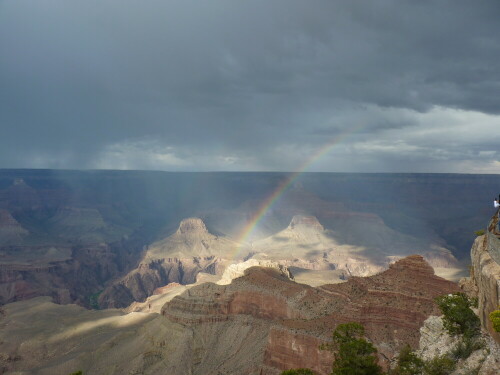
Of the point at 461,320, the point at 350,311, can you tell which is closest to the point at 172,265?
the point at 350,311

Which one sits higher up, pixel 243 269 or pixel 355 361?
pixel 355 361

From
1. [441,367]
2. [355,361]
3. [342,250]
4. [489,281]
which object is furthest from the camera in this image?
[342,250]

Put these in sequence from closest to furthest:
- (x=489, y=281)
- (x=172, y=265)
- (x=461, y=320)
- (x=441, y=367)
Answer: (x=489, y=281) → (x=441, y=367) → (x=461, y=320) → (x=172, y=265)

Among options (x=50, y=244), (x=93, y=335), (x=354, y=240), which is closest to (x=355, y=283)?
(x=93, y=335)

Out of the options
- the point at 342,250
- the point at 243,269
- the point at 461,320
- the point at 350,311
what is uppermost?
the point at 461,320

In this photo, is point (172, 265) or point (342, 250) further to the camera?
point (342, 250)

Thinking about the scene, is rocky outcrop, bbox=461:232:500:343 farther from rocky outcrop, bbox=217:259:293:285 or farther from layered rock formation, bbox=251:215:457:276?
layered rock formation, bbox=251:215:457:276

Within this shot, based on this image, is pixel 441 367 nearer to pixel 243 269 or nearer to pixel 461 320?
pixel 461 320

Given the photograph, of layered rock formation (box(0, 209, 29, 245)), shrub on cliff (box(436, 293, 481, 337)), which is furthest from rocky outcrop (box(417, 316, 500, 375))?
layered rock formation (box(0, 209, 29, 245))
